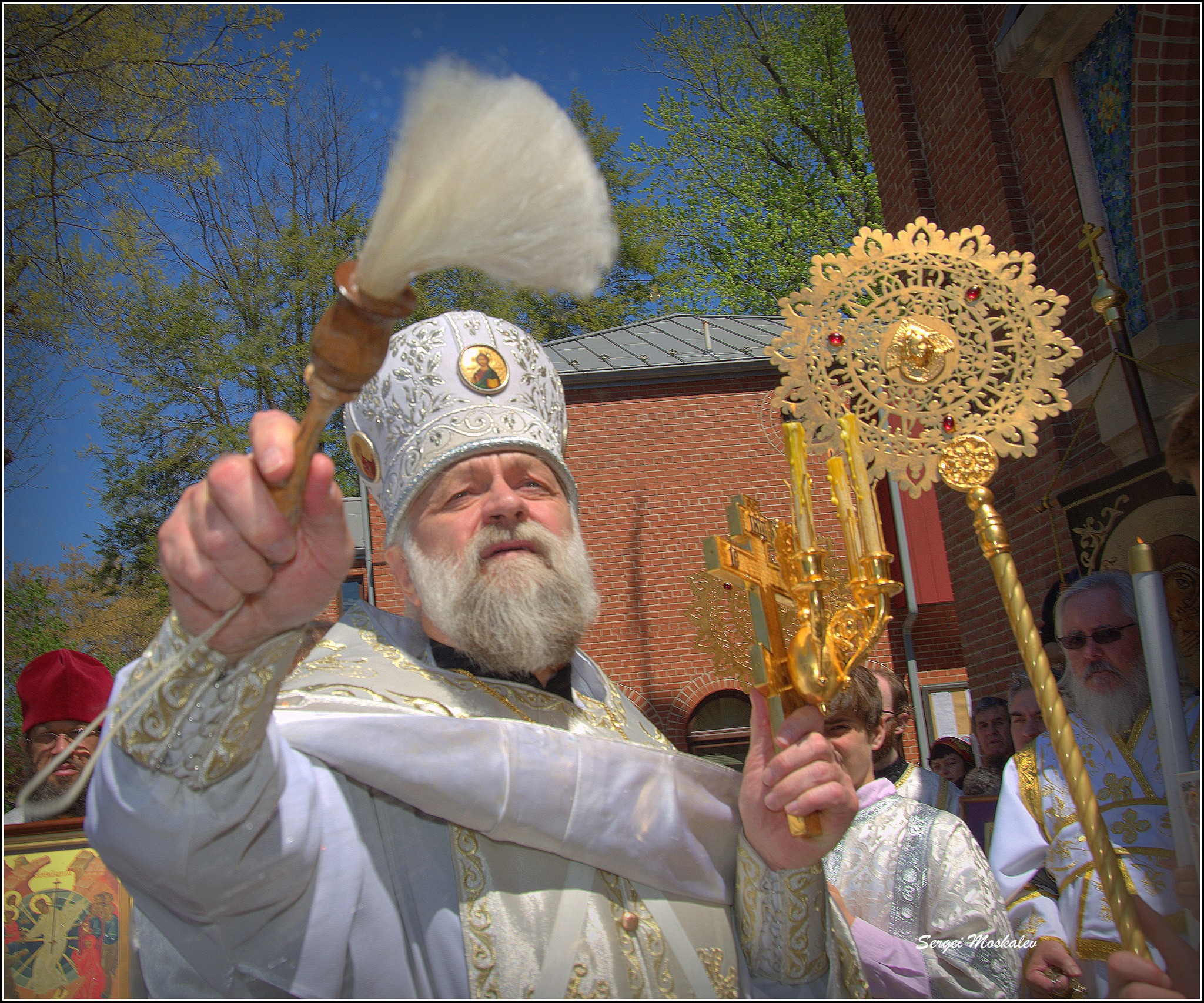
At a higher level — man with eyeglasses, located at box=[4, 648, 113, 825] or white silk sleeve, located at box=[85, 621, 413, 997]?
man with eyeglasses, located at box=[4, 648, 113, 825]

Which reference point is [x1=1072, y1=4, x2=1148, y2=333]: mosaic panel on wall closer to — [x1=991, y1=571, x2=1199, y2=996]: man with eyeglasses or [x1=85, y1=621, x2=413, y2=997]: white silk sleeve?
[x1=991, y1=571, x2=1199, y2=996]: man with eyeglasses

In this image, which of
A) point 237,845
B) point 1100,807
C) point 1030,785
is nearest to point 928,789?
point 1030,785

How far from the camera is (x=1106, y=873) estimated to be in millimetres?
2061

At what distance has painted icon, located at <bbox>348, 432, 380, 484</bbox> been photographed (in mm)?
2664

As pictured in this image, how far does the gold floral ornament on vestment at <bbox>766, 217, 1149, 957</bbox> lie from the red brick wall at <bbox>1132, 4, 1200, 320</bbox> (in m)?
2.44

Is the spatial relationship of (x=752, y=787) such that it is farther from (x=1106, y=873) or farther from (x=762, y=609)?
(x=1106, y=873)

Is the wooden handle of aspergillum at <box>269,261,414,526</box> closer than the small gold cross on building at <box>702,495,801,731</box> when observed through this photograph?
Yes

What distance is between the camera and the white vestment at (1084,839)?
2.66 m

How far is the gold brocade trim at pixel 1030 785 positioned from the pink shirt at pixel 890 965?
29.9 inches

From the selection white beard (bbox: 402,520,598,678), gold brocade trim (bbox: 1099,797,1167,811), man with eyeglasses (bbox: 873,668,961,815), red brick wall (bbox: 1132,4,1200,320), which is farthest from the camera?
red brick wall (bbox: 1132,4,1200,320)

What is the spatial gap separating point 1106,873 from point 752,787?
824 mm

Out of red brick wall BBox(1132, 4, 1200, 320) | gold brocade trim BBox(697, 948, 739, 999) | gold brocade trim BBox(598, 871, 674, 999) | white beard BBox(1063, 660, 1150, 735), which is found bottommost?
gold brocade trim BBox(697, 948, 739, 999)

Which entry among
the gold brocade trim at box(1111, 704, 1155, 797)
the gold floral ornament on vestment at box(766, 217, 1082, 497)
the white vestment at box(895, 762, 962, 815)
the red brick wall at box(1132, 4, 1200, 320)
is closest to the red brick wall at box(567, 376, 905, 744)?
the red brick wall at box(1132, 4, 1200, 320)

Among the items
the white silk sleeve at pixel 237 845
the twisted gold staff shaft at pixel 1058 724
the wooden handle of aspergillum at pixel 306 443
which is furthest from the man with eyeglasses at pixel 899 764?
the wooden handle of aspergillum at pixel 306 443
